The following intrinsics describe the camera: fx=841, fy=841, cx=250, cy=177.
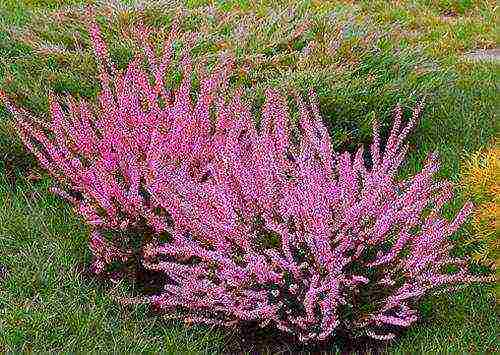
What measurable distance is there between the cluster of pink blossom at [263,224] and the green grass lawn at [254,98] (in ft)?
0.42

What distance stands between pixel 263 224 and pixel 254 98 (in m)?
1.27

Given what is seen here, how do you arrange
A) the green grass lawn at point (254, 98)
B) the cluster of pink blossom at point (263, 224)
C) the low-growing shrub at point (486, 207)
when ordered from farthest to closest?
the low-growing shrub at point (486, 207), the green grass lawn at point (254, 98), the cluster of pink blossom at point (263, 224)

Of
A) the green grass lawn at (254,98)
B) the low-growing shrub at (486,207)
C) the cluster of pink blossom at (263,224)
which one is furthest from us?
the low-growing shrub at (486,207)

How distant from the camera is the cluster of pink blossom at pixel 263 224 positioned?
2.84 m

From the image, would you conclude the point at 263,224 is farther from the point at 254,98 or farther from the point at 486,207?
the point at 254,98

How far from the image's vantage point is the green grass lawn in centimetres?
294

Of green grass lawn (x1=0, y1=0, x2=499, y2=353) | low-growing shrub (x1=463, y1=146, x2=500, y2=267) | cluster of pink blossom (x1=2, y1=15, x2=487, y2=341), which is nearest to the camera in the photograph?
cluster of pink blossom (x1=2, y1=15, x2=487, y2=341)

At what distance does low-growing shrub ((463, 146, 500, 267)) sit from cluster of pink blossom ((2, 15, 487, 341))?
0.57ft

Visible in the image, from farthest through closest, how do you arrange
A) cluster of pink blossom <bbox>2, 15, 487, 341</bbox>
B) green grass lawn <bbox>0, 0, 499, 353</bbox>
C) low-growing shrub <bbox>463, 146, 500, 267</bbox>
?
low-growing shrub <bbox>463, 146, 500, 267</bbox> → green grass lawn <bbox>0, 0, 499, 353</bbox> → cluster of pink blossom <bbox>2, 15, 487, 341</bbox>

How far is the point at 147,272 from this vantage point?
3.38 metres

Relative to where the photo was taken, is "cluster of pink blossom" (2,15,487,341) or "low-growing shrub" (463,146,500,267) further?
"low-growing shrub" (463,146,500,267)

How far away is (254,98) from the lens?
13.6ft

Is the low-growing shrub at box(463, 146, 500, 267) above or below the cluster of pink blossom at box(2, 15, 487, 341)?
below

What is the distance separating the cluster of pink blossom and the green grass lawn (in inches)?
5.0
